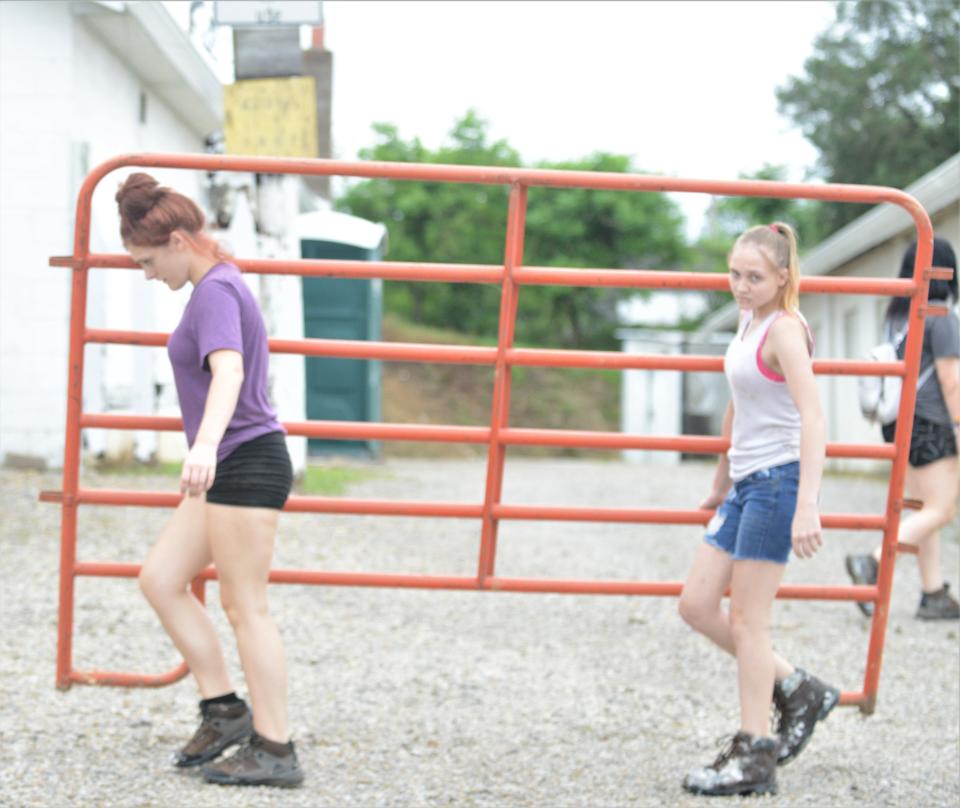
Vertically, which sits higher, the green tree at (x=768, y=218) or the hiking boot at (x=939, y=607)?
the green tree at (x=768, y=218)

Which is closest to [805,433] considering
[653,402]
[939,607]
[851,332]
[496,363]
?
[496,363]

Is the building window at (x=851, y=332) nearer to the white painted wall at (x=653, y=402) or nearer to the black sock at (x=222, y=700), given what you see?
the white painted wall at (x=653, y=402)

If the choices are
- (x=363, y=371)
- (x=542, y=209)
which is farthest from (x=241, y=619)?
(x=542, y=209)

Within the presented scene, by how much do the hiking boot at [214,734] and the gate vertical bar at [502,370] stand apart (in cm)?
93

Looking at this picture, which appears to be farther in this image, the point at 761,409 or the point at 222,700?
the point at 222,700

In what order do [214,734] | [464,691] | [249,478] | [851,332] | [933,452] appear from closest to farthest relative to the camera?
[249,478]
[214,734]
[464,691]
[933,452]
[851,332]

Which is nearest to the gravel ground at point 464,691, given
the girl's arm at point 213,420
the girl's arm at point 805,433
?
the girl's arm at point 805,433

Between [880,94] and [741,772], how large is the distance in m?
29.2

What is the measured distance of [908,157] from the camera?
30203mm

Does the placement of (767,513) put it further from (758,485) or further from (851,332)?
(851,332)

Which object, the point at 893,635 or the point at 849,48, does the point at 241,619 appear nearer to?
the point at 893,635

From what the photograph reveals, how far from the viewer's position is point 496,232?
119 ft

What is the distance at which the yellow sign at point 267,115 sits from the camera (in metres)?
9.95

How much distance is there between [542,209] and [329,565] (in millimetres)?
28621
